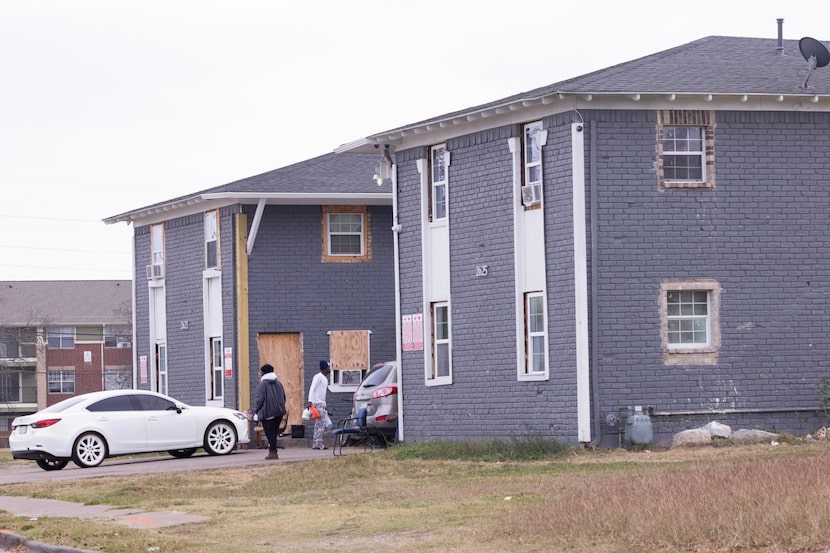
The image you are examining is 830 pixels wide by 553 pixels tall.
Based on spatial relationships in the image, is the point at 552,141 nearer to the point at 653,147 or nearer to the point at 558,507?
the point at 653,147

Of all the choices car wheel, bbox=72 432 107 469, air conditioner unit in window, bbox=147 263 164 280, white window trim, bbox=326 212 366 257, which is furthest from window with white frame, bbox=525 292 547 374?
air conditioner unit in window, bbox=147 263 164 280

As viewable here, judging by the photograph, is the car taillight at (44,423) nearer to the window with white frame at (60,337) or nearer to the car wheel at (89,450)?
the car wheel at (89,450)

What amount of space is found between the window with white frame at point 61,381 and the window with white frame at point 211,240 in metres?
47.8

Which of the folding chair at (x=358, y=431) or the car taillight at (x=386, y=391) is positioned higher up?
the car taillight at (x=386, y=391)

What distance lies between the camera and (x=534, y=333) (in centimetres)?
2531

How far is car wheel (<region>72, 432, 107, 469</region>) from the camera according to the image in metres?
27.3

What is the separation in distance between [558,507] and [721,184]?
1220 centimetres

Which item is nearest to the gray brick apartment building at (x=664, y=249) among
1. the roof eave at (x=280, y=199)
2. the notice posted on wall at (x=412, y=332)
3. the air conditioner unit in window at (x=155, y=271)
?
the notice posted on wall at (x=412, y=332)

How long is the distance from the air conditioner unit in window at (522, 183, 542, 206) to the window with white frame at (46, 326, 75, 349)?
199 ft

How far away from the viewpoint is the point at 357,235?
115 ft

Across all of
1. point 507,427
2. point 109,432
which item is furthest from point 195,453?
point 507,427

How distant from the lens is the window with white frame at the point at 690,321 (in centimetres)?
2416

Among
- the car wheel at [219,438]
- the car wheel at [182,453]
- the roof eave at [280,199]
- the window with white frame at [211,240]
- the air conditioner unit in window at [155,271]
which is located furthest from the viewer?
the air conditioner unit in window at [155,271]

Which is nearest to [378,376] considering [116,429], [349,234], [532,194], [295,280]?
[116,429]
